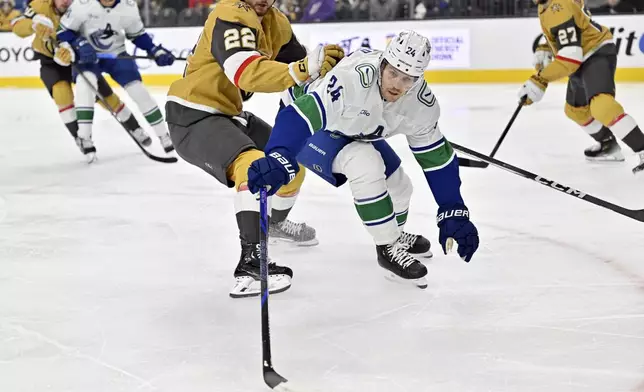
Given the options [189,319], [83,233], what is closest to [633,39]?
[83,233]

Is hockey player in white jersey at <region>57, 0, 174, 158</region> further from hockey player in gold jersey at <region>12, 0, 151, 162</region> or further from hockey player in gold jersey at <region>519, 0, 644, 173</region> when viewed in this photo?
hockey player in gold jersey at <region>519, 0, 644, 173</region>

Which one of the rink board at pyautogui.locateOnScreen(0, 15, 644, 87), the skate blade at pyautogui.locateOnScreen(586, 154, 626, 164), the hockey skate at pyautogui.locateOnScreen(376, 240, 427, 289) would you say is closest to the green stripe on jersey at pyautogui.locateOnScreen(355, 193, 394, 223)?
the hockey skate at pyautogui.locateOnScreen(376, 240, 427, 289)

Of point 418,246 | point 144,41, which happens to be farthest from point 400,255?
point 144,41

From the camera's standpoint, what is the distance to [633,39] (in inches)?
324

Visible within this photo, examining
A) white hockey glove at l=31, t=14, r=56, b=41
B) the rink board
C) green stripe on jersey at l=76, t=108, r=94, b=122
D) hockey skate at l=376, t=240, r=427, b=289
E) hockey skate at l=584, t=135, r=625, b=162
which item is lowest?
the rink board

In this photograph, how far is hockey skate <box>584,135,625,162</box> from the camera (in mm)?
4633

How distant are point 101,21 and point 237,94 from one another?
2554 millimetres

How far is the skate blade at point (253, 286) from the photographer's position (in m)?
2.45

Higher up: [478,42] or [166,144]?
[166,144]

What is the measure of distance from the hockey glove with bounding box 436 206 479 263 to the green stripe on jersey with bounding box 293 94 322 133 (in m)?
0.47

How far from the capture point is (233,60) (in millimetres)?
2408

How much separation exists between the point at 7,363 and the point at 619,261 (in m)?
1.89

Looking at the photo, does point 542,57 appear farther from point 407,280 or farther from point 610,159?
point 407,280

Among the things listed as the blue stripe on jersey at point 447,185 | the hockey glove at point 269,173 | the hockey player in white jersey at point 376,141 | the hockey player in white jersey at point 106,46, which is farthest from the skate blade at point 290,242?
the hockey player in white jersey at point 106,46
